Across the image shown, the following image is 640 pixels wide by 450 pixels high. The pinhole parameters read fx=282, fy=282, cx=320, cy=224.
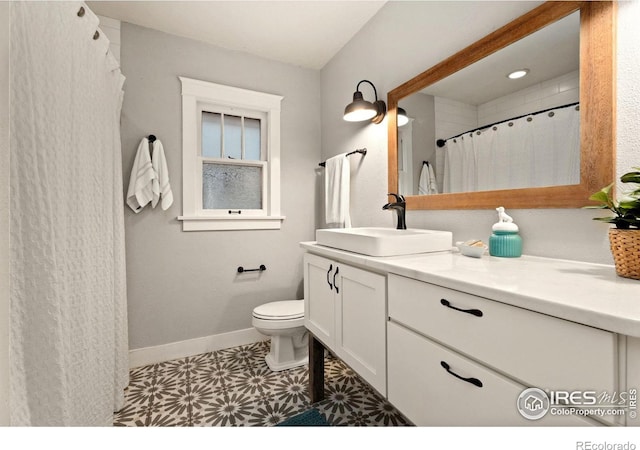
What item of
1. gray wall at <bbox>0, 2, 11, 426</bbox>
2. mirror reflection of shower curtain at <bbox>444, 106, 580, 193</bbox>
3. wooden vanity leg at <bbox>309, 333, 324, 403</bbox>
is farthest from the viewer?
wooden vanity leg at <bbox>309, 333, 324, 403</bbox>

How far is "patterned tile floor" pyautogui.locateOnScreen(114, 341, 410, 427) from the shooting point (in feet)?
5.13

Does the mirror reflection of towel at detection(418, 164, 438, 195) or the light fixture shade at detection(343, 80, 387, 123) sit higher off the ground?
the light fixture shade at detection(343, 80, 387, 123)

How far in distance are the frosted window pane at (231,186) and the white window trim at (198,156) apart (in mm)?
72

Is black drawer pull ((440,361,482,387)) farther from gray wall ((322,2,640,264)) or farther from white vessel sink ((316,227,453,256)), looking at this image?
gray wall ((322,2,640,264))

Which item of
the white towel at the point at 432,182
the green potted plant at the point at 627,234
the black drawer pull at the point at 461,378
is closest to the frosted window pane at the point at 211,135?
the white towel at the point at 432,182

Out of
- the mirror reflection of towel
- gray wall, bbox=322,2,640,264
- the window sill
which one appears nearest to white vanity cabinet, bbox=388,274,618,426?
gray wall, bbox=322,2,640,264

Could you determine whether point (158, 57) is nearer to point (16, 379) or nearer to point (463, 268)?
point (16, 379)

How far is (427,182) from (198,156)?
1.85 metres

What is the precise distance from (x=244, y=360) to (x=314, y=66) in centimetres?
272

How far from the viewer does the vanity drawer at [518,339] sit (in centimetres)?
54

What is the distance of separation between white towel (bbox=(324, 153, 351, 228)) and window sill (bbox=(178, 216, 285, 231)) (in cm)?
52

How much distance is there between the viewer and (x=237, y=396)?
69.5 inches

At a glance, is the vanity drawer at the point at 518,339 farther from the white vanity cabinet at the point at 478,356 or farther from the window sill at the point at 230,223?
the window sill at the point at 230,223
